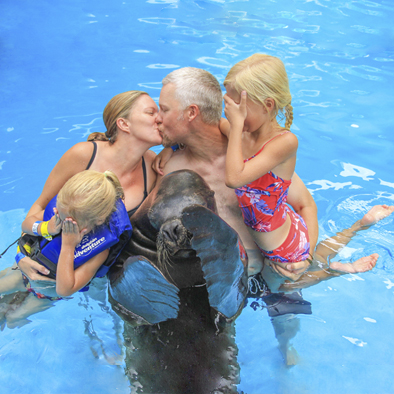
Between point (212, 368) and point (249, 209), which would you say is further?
point (249, 209)

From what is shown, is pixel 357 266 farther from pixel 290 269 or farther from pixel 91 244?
pixel 91 244

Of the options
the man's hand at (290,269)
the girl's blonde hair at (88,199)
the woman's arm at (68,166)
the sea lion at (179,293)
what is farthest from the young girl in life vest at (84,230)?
the man's hand at (290,269)

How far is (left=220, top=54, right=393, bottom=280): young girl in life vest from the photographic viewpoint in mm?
2715

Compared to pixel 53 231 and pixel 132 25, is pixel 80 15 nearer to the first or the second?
pixel 132 25

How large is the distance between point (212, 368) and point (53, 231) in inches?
52.0

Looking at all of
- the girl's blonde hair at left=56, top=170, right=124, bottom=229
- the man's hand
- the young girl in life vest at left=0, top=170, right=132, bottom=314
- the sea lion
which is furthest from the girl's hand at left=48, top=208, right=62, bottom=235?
the man's hand

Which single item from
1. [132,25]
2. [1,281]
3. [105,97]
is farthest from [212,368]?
[132,25]

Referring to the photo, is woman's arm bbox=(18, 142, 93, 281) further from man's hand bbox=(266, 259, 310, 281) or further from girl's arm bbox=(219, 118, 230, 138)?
man's hand bbox=(266, 259, 310, 281)

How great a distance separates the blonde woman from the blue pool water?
84 centimetres

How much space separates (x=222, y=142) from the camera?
10.5ft

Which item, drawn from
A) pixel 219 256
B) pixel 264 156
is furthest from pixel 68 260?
pixel 264 156

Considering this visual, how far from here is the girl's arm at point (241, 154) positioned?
2686mm

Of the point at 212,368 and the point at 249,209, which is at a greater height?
the point at 249,209

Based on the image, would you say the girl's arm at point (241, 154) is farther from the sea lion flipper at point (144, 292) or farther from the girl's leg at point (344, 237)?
the girl's leg at point (344, 237)
